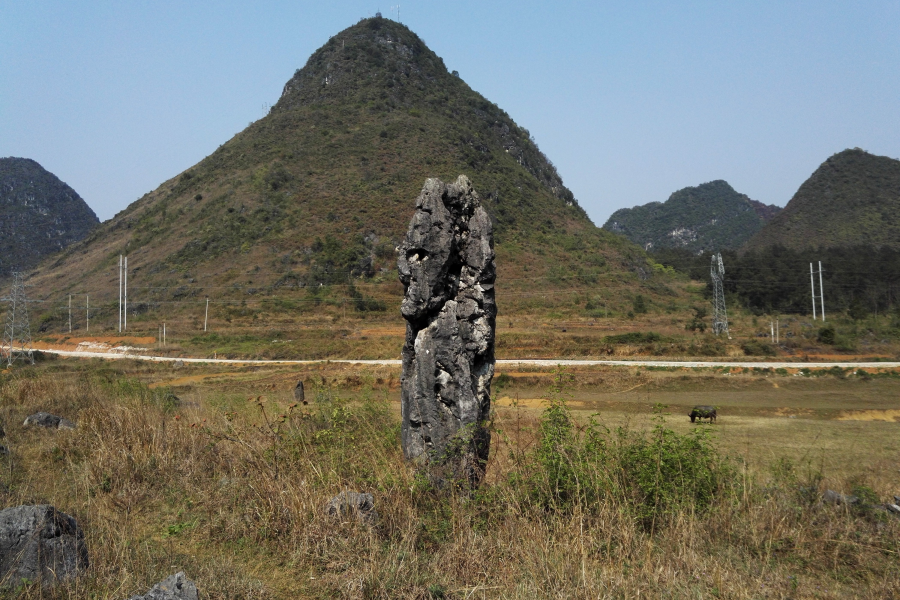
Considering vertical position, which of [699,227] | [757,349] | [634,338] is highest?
[699,227]

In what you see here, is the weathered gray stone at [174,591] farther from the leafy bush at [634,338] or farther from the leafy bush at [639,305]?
the leafy bush at [639,305]

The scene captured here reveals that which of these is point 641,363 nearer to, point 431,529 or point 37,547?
point 431,529

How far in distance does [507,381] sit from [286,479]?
62.4 feet

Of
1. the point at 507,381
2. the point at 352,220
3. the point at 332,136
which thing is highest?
the point at 332,136

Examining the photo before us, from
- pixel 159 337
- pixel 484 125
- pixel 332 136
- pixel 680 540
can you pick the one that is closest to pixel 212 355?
pixel 159 337

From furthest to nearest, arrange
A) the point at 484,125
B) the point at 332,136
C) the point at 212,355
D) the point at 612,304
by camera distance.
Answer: the point at 484,125
the point at 332,136
the point at 612,304
the point at 212,355

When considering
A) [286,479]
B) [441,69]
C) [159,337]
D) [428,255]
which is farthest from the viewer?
[441,69]

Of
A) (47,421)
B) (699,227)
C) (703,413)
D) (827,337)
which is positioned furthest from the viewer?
(699,227)

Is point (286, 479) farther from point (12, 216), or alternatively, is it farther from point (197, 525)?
point (12, 216)

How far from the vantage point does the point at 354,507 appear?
5457 mm

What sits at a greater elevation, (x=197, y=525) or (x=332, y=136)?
(x=332, y=136)

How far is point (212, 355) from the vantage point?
1534 inches

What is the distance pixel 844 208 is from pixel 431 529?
12022cm

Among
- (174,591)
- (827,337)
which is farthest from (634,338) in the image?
(174,591)
